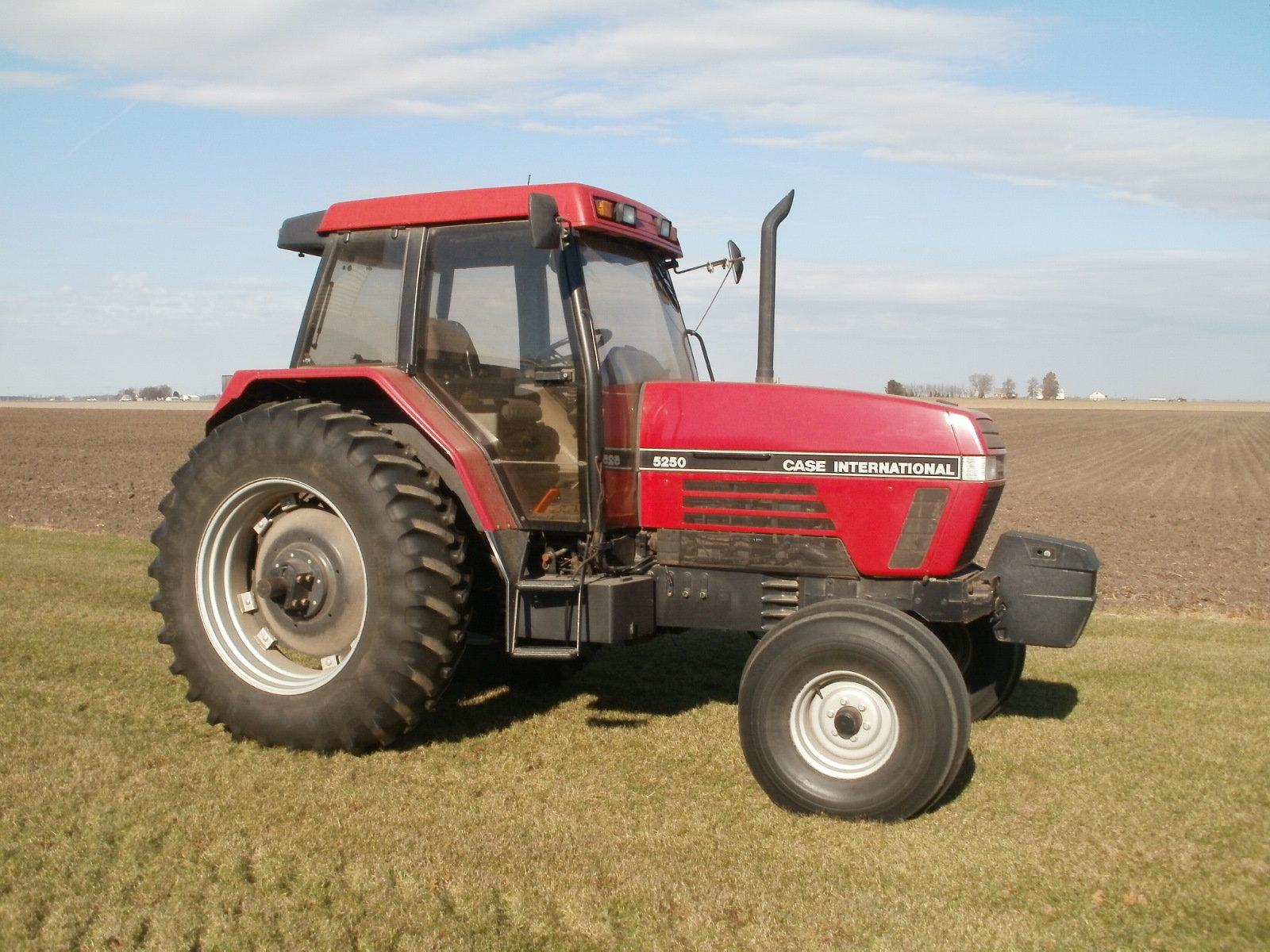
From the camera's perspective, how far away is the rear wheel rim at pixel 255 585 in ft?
17.5

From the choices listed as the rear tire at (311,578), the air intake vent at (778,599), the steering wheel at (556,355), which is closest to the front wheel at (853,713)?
the air intake vent at (778,599)

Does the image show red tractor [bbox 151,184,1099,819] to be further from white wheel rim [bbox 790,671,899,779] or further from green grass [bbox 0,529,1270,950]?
green grass [bbox 0,529,1270,950]

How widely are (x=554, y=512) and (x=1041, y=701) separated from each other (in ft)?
9.84

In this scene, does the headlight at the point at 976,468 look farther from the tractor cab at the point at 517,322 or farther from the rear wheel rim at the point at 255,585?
the rear wheel rim at the point at 255,585

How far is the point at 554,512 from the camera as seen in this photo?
5156mm

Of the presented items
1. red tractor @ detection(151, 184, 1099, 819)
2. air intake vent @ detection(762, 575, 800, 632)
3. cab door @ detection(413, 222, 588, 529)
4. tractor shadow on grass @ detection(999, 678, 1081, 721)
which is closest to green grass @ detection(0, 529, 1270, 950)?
tractor shadow on grass @ detection(999, 678, 1081, 721)

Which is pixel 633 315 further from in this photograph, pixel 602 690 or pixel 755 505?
pixel 602 690

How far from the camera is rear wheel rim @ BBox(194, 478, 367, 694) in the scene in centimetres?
533

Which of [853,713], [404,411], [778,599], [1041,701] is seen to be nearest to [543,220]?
[404,411]

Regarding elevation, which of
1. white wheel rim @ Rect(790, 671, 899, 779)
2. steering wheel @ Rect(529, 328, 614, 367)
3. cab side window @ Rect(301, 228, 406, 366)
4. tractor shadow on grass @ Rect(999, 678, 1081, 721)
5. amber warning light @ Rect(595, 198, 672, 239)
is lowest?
tractor shadow on grass @ Rect(999, 678, 1081, 721)

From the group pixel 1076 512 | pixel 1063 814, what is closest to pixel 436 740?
pixel 1063 814

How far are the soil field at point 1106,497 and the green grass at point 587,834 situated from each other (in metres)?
5.07

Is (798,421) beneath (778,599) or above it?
above

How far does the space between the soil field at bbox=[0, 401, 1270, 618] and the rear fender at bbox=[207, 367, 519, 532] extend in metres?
6.45
